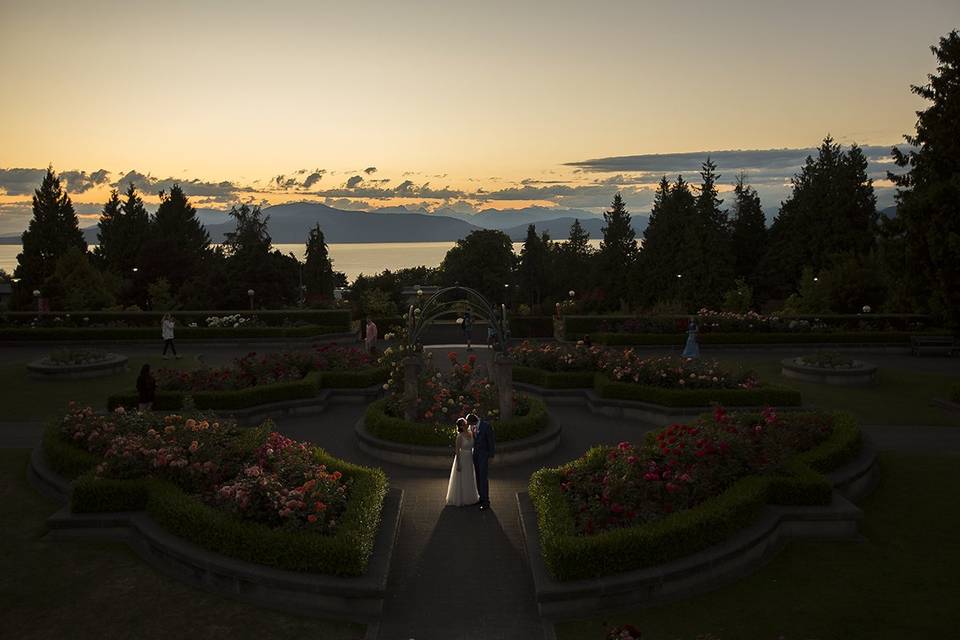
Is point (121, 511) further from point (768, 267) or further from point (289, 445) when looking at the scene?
point (768, 267)

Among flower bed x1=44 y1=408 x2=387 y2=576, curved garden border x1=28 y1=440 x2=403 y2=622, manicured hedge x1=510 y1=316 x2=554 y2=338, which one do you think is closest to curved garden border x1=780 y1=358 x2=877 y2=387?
manicured hedge x1=510 y1=316 x2=554 y2=338

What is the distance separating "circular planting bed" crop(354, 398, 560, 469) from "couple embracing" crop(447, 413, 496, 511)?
2.23m

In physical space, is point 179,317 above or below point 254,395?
below

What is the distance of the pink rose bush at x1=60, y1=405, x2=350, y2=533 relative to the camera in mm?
10672

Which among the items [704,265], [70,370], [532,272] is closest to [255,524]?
[70,370]

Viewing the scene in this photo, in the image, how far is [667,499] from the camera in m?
11.4

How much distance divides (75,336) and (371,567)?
28178 millimetres

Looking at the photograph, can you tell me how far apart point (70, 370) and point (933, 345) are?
33.5 m

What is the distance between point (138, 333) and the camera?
32.5 meters

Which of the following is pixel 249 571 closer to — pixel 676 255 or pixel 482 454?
pixel 482 454

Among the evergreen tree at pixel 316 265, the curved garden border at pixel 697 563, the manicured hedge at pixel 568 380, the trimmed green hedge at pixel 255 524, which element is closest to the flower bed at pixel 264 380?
the manicured hedge at pixel 568 380

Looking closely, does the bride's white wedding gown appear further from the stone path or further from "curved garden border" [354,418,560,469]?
"curved garden border" [354,418,560,469]

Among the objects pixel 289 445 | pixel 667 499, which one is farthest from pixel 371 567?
pixel 667 499

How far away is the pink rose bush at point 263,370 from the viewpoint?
66.4 ft
